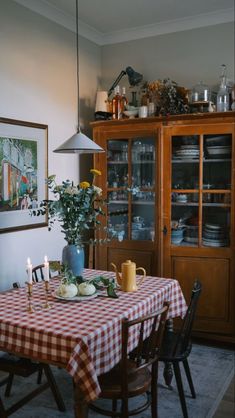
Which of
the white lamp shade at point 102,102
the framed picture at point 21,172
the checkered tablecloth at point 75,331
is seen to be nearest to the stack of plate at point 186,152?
the white lamp shade at point 102,102

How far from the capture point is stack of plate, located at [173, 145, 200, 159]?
349 cm

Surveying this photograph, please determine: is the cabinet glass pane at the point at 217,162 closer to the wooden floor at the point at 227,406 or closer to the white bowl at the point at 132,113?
the white bowl at the point at 132,113

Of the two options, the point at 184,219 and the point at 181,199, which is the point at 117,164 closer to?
the point at 181,199

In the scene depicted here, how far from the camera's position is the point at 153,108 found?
11.9 ft

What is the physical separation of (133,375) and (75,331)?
1.50 ft

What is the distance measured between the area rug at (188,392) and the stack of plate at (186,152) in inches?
63.8

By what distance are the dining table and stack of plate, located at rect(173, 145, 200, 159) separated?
1.52m

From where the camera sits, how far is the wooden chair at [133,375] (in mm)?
1836

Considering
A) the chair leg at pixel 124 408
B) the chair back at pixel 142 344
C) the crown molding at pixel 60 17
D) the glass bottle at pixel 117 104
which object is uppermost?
the crown molding at pixel 60 17

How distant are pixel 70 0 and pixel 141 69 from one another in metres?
0.98

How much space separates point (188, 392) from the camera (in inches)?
106

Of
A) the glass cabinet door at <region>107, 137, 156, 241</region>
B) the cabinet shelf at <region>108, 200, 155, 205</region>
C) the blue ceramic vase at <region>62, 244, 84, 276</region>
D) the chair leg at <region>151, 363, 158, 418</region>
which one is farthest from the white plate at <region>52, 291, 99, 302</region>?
the cabinet shelf at <region>108, 200, 155, 205</region>

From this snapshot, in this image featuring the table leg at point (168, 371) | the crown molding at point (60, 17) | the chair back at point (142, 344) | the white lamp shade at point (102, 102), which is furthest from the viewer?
the white lamp shade at point (102, 102)

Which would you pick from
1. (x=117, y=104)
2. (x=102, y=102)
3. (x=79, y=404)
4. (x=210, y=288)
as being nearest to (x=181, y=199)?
(x=210, y=288)
